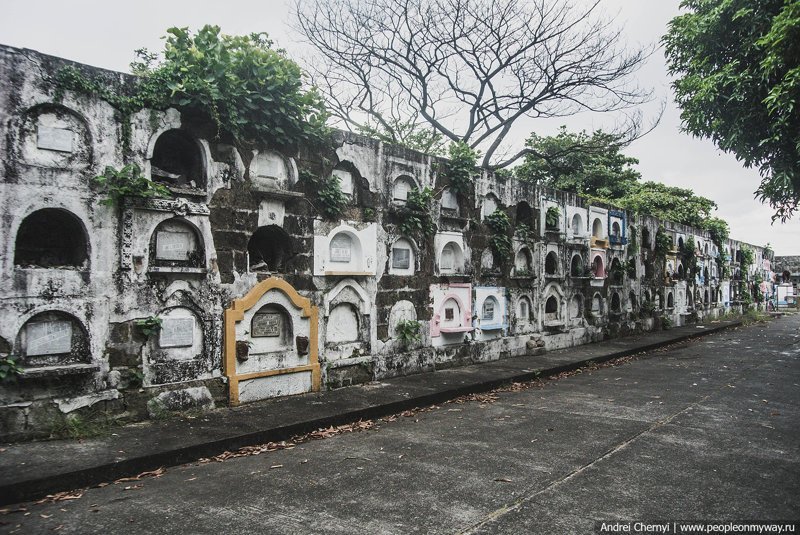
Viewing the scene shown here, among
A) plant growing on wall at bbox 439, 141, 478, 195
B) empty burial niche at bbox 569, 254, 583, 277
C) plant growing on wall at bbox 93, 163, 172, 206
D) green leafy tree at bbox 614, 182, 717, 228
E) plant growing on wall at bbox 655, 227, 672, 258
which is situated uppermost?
green leafy tree at bbox 614, 182, 717, 228

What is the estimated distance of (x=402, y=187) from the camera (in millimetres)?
8297

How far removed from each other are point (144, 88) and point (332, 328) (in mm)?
3529

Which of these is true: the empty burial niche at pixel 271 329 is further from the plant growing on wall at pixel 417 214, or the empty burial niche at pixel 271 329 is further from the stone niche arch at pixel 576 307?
the stone niche arch at pixel 576 307

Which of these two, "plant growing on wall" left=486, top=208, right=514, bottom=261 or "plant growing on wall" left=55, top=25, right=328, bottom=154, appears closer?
"plant growing on wall" left=55, top=25, right=328, bottom=154

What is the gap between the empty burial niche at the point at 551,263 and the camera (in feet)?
37.6

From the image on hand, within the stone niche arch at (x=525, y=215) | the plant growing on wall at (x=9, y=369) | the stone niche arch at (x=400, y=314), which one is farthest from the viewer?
Result: the stone niche arch at (x=525, y=215)

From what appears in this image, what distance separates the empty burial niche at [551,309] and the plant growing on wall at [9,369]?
9.26 meters

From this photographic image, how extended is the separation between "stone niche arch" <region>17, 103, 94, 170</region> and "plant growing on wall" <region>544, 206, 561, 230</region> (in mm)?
8619

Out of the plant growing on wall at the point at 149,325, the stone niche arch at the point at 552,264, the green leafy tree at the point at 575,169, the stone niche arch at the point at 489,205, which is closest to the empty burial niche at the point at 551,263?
the stone niche arch at the point at 552,264

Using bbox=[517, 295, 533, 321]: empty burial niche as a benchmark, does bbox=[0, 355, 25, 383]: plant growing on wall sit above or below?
below

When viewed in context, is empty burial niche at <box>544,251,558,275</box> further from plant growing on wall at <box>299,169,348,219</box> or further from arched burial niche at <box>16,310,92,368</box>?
arched burial niche at <box>16,310,92,368</box>

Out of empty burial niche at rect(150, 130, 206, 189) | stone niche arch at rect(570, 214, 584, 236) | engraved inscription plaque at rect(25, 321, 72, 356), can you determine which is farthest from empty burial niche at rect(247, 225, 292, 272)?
stone niche arch at rect(570, 214, 584, 236)

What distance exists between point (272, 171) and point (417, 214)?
102 inches

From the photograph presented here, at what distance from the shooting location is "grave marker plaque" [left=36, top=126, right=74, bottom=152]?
187 inches
